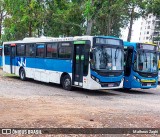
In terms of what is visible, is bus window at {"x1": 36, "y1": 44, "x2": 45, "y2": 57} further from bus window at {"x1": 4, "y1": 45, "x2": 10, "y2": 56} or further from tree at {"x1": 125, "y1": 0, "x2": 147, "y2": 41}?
tree at {"x1": 125, "y1": 0, "x2": 147, "y2": 41}

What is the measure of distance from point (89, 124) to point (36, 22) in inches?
863

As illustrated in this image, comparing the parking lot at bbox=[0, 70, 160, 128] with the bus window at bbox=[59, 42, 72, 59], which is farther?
the bus window at bbox=[59, 42, 72, 59]

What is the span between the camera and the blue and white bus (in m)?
15.8

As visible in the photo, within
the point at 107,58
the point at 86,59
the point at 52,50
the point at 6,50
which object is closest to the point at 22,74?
the point at 6,50

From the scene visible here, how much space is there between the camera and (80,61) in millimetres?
16453

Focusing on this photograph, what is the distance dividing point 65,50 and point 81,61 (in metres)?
1.69

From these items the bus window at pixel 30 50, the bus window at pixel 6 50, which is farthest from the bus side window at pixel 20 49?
the bus window at pixel 6 50

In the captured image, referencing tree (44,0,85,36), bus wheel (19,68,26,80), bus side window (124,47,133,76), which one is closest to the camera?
bus side window (124,47,133,76)

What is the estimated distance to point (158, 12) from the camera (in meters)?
29.7

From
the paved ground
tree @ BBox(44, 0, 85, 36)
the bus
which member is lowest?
the paved ground

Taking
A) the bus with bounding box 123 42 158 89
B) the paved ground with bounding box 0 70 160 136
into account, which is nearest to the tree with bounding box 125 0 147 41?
the bus with bounding box 123 42 158 89

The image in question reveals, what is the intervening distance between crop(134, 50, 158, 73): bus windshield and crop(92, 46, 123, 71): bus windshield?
1580 millimetres

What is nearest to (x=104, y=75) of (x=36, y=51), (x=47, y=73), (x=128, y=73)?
(x=128, y=73)

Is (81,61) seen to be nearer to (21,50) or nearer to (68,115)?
(68,115)
